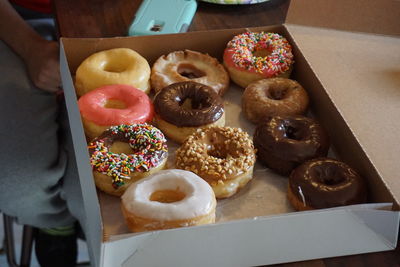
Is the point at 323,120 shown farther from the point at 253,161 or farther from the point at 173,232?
the point at 173,232

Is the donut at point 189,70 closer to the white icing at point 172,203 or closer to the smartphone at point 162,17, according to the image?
the smartphone at point 162,17

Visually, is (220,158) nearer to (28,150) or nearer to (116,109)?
(116,109)

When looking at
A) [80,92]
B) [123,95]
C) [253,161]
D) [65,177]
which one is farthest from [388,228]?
[65,177]

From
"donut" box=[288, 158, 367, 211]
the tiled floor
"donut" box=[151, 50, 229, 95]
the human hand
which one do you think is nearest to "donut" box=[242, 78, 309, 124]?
"donut" box=[151, 50, 229, 95]

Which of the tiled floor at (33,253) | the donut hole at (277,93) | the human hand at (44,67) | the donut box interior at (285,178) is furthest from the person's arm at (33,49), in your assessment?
the tiled floor at (33,253)

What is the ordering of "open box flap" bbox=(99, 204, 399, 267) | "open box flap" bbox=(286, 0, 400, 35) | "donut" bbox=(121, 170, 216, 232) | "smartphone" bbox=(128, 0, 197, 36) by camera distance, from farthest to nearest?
1. "smartphone" bbox=(128, 0, 197, 36)
2. "open box flap" bbox=(286, 0, 400, 35)
3. "donut" bbox=(121, 170, 216, 232)
4. "open box flap" bbox=(99, 204, 399, 267)

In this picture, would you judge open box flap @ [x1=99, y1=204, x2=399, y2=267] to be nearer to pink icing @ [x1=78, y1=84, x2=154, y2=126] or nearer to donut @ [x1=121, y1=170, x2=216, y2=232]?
donut @ [x1=121, y1=170, x2=216, y2=232]
